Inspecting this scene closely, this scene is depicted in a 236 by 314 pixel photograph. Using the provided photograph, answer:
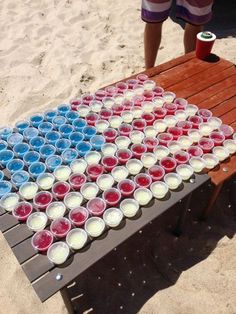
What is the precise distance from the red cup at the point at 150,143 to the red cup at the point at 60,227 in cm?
89

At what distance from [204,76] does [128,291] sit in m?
2.12

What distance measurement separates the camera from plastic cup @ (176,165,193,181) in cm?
250

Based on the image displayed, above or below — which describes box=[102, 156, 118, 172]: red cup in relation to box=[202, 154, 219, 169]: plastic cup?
above

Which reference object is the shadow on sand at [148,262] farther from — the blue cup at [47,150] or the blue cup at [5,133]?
the blue cup at [5,133]

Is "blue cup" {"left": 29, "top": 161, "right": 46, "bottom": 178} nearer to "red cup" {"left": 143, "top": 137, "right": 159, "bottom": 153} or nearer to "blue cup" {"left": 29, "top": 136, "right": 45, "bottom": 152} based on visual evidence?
"blue cup" {"left": 29, "top": 136, "right": 45, "bottom": 152}

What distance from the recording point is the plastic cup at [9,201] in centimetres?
229

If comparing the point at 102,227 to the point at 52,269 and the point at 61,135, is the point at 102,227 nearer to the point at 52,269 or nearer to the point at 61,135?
the point at 52,269

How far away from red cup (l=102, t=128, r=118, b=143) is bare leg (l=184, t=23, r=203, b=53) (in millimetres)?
1752

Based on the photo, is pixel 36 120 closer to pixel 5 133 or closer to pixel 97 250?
pixel 5 133

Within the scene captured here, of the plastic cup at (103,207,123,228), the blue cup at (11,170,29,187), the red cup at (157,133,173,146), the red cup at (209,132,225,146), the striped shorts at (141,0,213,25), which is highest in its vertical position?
the striped shorts at (141,0,213,25)

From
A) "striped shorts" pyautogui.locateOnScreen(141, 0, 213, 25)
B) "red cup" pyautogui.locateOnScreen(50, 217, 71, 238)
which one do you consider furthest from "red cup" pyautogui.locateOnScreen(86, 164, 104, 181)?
"striped shorts" pyautogui.locateOnScreen(141, 0, 213, 25)

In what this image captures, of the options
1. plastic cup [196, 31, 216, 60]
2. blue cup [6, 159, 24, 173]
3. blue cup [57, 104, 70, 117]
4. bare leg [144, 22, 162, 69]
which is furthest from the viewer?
bare leg [144, 22, 162, 69]

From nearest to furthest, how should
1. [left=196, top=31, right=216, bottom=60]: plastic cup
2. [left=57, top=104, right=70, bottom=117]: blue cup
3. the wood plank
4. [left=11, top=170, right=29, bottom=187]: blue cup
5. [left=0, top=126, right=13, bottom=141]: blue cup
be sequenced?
the wood plank → [left=11, top=170, right=29, bottom=187]: blue cup → [left=0, top=126, right=13, bottom=141]: blue cup → [left=57, top=104, right=70, bottom=117]: blue cup → [left=196, top=31, right=216, bottom=60]: plastic cup

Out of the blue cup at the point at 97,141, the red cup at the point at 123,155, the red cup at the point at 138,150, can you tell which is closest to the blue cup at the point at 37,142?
the blue cup at the point at 97,141
